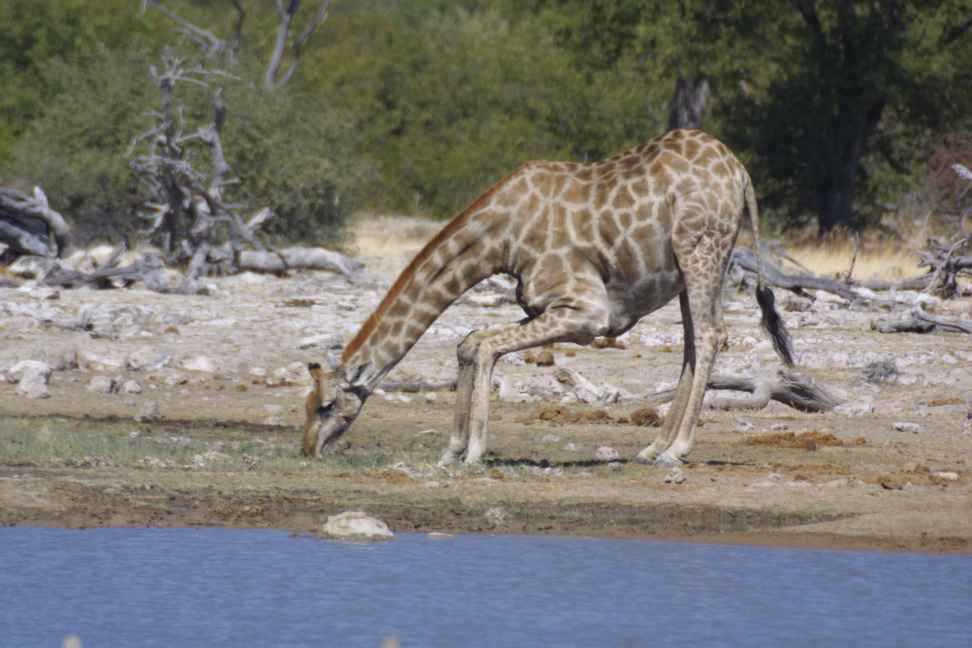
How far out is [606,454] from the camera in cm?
1184

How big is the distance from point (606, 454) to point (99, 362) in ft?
20.1

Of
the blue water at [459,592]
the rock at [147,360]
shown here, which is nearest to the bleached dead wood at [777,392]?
the rock at [147,360]

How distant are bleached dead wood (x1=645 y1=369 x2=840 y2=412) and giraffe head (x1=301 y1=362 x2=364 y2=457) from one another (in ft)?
12.8

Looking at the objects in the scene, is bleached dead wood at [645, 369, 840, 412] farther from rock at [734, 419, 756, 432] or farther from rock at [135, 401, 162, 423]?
rock at [135, 401, 162, 423]

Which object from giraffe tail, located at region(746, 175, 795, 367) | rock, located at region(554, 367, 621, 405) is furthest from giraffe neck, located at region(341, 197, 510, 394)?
rock, located at region(554, 367, 621, 405)

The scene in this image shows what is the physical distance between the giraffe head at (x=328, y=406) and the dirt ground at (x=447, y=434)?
0.61ft

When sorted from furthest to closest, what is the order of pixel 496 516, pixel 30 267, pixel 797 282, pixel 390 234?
pixel 390 234 < pixel 30 267 < pixel 797 282 < pixel 496 516

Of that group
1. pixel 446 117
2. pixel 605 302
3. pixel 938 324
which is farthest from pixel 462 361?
pixel 446 117

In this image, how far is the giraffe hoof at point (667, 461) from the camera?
1098cm

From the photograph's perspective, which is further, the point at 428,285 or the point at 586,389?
the point at 586,389

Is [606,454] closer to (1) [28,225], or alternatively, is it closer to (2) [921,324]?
(2) [921,324]

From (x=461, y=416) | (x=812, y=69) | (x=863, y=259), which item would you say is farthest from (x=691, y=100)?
(x=461, y=416)

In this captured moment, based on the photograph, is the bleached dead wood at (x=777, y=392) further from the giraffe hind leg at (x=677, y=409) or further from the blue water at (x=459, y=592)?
the blue water at (x=459, y=592)

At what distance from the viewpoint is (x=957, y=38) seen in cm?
3200
